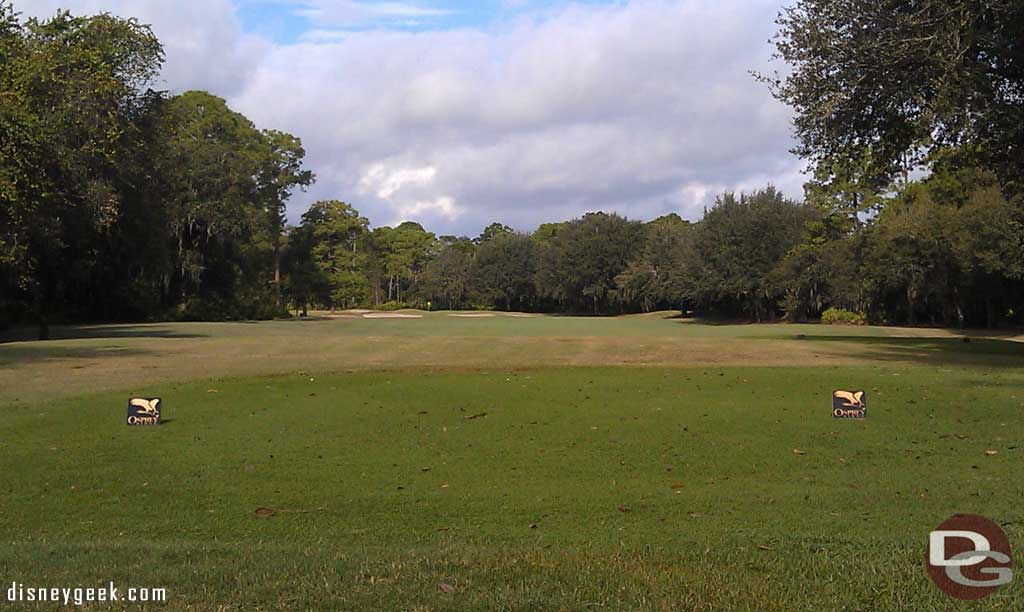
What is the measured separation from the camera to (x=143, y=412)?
13922mm

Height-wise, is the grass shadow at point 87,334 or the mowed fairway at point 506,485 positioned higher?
the grass shadow at point 87,334

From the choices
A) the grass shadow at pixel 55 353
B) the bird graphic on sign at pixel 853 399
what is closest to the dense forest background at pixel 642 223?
the grass shadow at pixel 55 353

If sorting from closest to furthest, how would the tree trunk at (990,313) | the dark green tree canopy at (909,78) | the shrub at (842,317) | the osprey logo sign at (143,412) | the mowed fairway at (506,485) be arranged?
the mowed fairway at (506,485) → the osprey logo sign at (143,412) → the dark green tree canopy at (909,78) → the tree trunk at (990,313) → the shrub at (842,317)

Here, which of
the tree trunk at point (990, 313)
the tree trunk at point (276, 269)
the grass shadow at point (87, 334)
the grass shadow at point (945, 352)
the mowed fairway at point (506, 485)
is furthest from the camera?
the tree trunk at point (276, 269)

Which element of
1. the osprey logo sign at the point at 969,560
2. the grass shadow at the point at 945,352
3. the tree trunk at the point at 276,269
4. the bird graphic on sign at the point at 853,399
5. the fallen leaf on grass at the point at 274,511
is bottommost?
the fallen leaf on grass at the point at 274,511

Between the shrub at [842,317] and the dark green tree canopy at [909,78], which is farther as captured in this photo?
the shrub at [842,317]

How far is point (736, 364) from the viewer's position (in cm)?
→ 2569

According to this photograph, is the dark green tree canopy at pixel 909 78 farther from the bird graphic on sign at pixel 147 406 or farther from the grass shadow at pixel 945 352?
the bird graphic on sign at pixel 147 406

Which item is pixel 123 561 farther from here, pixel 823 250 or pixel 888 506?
pixel 823 250

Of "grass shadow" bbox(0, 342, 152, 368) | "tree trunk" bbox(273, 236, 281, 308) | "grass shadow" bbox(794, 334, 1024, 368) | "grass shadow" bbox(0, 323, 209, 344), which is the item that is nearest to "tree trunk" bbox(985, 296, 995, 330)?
"grass shadow" bbox(794, 334, 1024, 368)

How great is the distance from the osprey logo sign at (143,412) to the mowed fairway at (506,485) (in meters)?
0.25

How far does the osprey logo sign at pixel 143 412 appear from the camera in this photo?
13.9 meters

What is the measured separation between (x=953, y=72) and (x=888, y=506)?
51.4 feet

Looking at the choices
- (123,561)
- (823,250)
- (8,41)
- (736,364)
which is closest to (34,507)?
(123,561)
